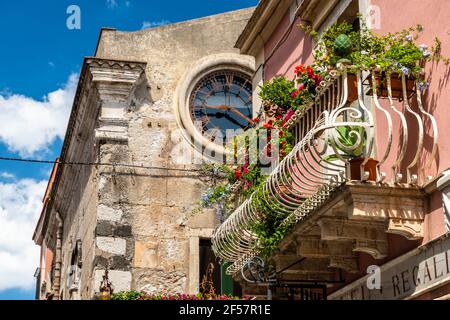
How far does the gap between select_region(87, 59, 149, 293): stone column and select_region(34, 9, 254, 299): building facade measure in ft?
0.06

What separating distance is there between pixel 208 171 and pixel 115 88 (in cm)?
223

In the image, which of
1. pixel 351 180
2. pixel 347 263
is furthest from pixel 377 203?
pixel 347 263

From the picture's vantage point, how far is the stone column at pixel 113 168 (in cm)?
1508

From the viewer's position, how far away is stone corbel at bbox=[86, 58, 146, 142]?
1578 cm

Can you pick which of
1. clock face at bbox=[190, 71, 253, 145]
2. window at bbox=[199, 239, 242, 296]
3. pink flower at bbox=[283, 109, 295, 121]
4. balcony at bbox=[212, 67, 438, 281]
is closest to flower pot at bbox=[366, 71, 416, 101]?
balcony at bbox=[212, 67, 438, 281]

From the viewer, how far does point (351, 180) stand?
310 inches

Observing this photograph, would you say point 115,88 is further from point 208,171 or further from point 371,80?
point 371,80

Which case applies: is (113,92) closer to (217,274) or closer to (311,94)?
(217,274)

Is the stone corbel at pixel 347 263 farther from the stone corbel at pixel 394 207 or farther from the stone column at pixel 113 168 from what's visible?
the stone column at pixel 113 168

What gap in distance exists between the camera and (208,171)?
16.3 m

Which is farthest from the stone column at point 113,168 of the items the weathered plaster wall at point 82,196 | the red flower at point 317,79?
the red flower at point 317,79

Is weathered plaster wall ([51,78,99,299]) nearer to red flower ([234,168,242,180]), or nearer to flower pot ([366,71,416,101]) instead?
red flower ([234,168,242,180])

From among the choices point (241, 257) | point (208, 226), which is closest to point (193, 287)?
point (208, 226)

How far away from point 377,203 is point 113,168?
8.38 metres
